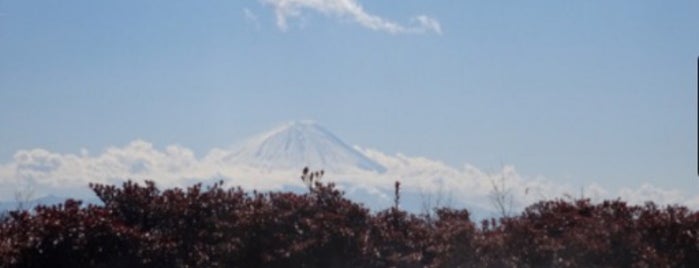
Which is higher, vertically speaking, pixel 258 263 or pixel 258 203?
pixel 258 203

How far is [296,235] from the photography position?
8.46 m

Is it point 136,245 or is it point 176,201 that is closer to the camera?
point 136,245

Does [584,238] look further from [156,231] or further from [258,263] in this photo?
[156,231]

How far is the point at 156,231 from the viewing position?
8773 mm

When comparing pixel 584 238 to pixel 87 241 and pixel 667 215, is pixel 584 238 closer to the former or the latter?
pixel 667 215

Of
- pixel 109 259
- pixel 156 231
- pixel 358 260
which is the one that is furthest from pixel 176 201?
pixel 358 260

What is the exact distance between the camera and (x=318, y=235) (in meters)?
8.40

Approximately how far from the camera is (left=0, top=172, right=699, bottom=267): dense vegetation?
8.05 m

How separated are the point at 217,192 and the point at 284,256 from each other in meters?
1.30

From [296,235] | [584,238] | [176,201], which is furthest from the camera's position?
[176,201]

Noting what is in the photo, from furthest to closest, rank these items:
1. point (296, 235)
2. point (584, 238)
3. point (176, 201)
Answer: point (176, 201) → point (296, 235) → point (584, 238)

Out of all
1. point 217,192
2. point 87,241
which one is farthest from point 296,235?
point 87,241

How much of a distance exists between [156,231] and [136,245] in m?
0.39

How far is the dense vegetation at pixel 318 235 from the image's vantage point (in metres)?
8.05
